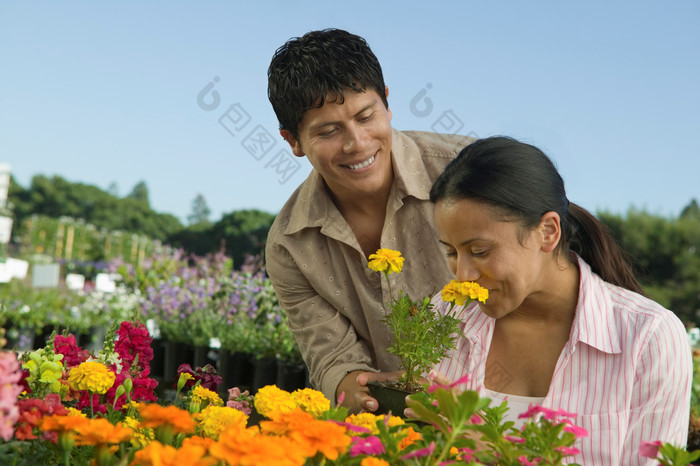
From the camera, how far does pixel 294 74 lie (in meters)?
2.22

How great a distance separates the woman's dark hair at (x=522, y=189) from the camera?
1.69 meters

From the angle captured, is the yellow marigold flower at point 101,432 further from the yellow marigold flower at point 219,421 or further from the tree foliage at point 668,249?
the tree foliage at point 668,249

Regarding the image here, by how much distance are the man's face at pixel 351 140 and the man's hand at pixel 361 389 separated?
689 mm

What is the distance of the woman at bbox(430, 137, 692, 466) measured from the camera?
1645mm

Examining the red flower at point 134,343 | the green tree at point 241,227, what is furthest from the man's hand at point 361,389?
the green tree at point 241,227

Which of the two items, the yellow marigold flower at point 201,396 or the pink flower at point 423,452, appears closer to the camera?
the pink flower at point 423,452

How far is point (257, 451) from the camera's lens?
61 centimetres

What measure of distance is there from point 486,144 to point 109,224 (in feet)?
180

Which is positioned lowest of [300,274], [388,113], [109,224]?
[300,274]

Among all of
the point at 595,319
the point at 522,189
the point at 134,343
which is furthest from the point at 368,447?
the point at 595,319

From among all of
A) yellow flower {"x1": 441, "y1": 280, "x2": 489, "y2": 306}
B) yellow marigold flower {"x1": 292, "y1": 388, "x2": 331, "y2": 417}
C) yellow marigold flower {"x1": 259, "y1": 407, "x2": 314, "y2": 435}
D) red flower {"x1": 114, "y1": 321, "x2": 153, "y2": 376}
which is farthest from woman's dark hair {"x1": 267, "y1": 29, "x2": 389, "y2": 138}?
yellow marigold flower {"x1": 259, "y1": 407, "x2": 314, "y2": 435}

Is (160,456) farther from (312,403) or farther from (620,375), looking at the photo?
(620,375)

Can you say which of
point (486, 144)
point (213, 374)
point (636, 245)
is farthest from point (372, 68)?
point (636, 245)

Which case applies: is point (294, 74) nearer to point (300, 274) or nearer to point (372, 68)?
point (372, 68)
